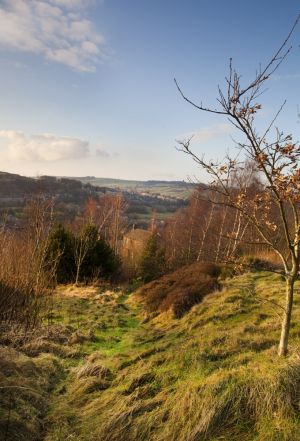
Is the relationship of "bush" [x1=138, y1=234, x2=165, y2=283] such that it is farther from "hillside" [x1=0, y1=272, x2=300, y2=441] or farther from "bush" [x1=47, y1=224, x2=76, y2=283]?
"hillside" [x1=0, y1=272, x2=300, y2=441]

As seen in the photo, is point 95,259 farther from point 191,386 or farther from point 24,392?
point 191,386

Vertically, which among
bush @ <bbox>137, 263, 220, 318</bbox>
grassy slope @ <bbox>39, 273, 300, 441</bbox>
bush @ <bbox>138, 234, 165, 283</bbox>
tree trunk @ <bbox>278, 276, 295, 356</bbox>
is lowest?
bush @ <bbox>138, 234, 165, 283</bbox>

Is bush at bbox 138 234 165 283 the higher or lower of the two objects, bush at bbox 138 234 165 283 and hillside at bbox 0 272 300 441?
the lower

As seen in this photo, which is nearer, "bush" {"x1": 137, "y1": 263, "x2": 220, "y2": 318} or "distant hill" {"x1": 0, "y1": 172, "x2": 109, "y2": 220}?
"bush" {"x1": 137, "y1": 263, "x2": 220, "y2": 318}

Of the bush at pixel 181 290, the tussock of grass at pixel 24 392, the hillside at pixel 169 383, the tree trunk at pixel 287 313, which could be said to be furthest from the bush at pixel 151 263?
the tree trunk at pixel 287 313

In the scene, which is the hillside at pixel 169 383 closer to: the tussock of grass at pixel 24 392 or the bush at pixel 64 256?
the tussock of grass at pixel 24 392

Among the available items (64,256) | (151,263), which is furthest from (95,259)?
(151,263)

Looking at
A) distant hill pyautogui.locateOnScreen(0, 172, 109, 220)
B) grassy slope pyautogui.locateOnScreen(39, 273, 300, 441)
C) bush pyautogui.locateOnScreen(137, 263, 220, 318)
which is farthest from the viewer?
distant hill pyautogui.locateOnScreen(0, 172, 109, 220)

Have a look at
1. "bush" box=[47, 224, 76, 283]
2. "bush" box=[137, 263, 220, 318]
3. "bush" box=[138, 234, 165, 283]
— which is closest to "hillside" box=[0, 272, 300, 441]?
"bush" box=[137, 263, 220, 318]

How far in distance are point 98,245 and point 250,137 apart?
18.6m

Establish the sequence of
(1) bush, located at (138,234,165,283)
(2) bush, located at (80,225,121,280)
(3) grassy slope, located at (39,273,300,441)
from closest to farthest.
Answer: (3) grassy slope, located at (39,273,300,441)
(2) bush, located at (80,225,121,280)
(1) bush, located at (138,234,165,283)

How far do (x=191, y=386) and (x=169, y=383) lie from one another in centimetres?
83

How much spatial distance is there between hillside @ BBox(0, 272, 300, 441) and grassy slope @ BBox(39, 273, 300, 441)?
0.04 ft

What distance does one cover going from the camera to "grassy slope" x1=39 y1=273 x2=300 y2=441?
13.5 ft
